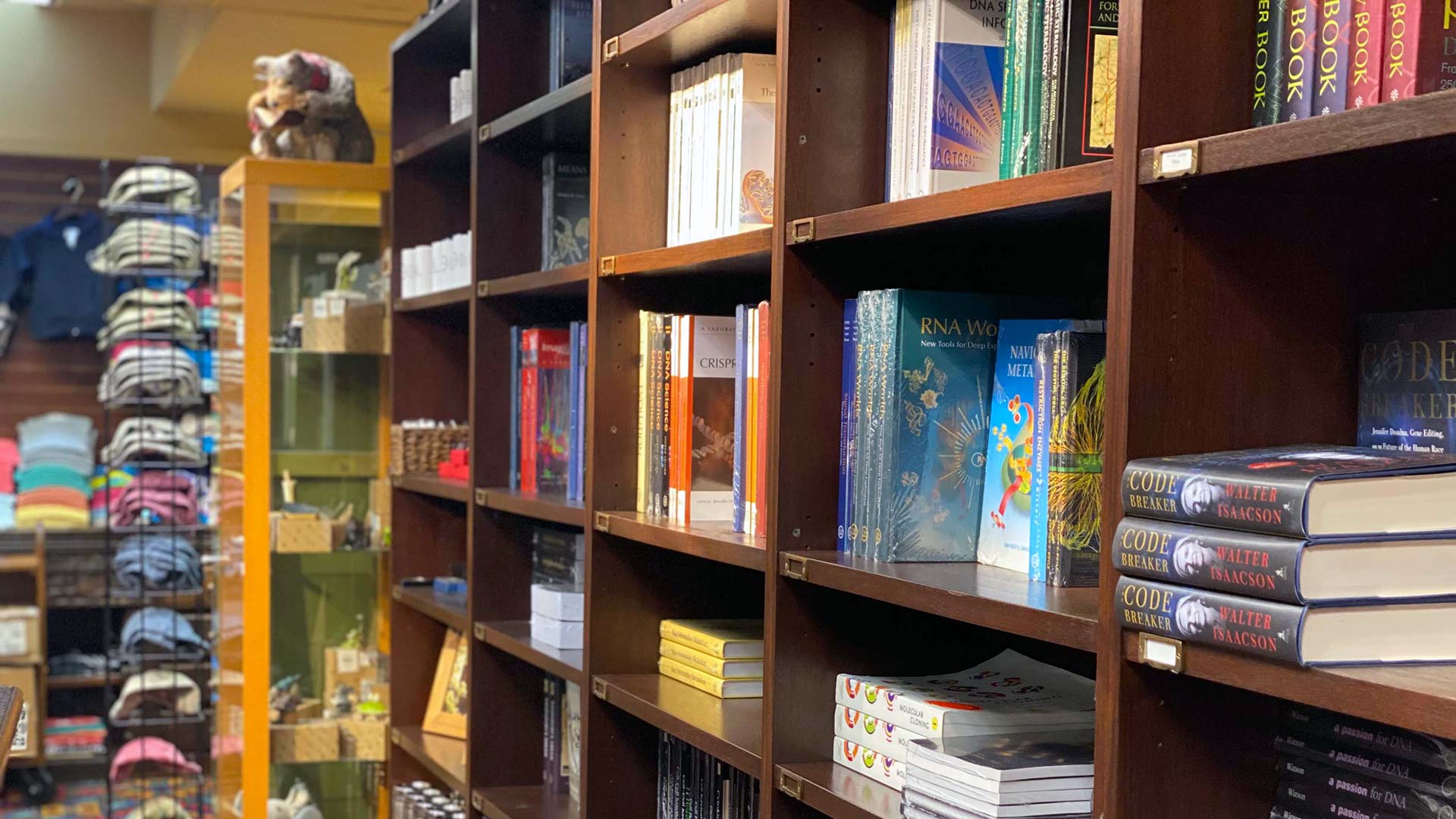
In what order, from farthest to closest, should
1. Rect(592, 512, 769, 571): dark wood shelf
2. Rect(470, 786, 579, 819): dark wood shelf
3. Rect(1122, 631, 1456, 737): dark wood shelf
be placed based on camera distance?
Rect(470, 786, 579, 819): dark wood shelf → Rect(592, 512, 769, 571): dark wood shelf → Rect(1122, 631, 1456, 737): dark wood shelf

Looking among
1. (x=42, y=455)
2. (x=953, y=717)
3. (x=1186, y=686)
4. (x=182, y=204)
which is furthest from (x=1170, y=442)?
(x=42, y=455)

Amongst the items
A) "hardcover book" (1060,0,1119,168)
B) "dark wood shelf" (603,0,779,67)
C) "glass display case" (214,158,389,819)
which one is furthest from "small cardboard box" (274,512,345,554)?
"hardcover book" (1060,0,1119,168)

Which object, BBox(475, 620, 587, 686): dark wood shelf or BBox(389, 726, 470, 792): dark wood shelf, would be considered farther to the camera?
BBox(389, 726, 470, 792): dark wood shelf

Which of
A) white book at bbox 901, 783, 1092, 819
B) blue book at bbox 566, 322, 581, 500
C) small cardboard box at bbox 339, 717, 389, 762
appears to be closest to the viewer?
white book at bbox 901, 783, 1092, 819

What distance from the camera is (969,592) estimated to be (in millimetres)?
1482

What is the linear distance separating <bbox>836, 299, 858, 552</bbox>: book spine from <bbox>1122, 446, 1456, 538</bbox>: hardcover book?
708mm

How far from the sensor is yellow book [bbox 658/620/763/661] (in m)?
2.27

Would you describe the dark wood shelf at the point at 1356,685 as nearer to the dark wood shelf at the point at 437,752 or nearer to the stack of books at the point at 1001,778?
the stack of books at the point at 1001,778

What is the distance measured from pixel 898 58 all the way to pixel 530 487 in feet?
4.93

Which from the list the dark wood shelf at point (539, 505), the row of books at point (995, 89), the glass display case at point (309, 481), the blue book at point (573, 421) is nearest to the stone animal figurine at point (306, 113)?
the glass display case at point (309, 481)

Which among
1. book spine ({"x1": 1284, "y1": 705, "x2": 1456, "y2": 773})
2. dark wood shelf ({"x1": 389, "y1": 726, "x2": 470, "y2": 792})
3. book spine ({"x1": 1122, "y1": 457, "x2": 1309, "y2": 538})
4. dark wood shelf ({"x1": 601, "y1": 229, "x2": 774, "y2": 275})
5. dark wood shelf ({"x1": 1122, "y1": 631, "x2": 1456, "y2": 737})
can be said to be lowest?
dark wood shelf ({"x1": 389, "y1": 726, "x2": 470, "y2": 792})

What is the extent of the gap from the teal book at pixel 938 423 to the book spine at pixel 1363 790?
542 millimetres

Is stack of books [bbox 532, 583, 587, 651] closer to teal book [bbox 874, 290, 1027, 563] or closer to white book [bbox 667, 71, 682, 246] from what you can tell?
white book [bbox 667, 71, 682, 246]

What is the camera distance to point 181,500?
6277 millimetres
